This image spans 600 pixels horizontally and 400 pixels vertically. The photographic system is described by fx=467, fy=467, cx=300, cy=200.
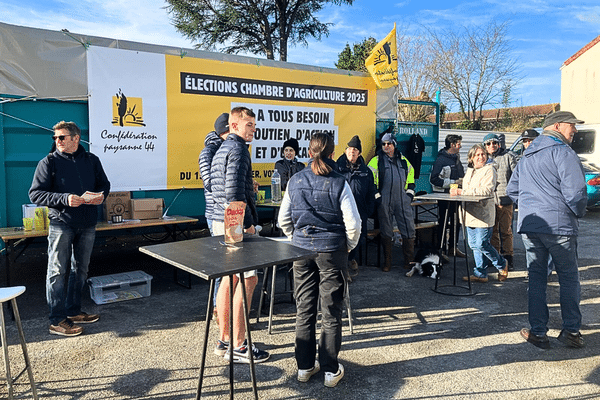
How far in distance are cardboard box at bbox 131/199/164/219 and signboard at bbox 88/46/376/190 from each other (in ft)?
1.12

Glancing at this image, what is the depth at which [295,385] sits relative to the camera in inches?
129

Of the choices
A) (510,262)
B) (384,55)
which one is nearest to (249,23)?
(384,55)

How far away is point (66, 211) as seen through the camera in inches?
160

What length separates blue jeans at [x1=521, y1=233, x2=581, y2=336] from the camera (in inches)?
152

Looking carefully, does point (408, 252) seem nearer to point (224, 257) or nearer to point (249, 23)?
point (224, 257)

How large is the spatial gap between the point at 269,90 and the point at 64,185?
141 inches

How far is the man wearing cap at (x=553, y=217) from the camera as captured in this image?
3.76 meters

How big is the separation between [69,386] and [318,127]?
208 inches

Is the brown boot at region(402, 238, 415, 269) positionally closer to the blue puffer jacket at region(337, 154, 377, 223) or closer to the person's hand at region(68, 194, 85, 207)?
the blue puffer jacket at region(337, 154, 377, 223)

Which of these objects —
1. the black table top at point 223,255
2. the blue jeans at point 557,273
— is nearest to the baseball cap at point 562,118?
the blue jeans at point 557,273

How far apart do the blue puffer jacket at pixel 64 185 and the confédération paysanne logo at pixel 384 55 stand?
17.5ft

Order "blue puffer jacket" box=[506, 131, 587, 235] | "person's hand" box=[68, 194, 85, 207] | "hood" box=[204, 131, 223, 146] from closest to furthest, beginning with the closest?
1. "blue puffer jacket" box=[506, 131, 587, 235]
2. "person's hand" box=[68, 194, 85, 207]
3. "hood" box=[204, 131, 223, 146]

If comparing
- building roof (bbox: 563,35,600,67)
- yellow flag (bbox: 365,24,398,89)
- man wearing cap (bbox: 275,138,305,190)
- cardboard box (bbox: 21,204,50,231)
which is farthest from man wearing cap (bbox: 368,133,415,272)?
building roof (bbox: 563,35,600,67)

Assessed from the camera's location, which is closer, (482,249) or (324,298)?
(324,298)
